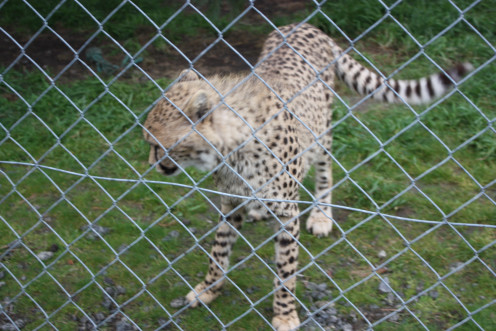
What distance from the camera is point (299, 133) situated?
2.67 meters

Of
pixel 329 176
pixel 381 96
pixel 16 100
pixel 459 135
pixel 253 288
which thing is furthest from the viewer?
pixel 16 100

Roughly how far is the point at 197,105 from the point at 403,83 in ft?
3.54

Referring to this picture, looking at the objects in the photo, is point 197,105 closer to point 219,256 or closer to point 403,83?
point 219,256

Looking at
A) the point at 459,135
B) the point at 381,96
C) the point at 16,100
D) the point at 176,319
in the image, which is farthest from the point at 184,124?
the point at 16,100

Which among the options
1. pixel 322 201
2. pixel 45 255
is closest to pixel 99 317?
pixel 45 255

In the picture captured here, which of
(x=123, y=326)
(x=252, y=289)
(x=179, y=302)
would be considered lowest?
(x=252, y=289)

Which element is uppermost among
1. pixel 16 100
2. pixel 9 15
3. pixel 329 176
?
pixel 9 15

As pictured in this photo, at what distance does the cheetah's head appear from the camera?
6.95ft

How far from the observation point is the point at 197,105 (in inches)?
81.8

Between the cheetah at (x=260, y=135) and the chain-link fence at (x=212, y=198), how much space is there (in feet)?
0.34

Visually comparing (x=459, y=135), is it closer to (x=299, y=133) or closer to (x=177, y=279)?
(x=299, y=133)

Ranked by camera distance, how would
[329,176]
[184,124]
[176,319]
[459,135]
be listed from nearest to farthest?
[184,124] → [176,319] → [329,176] → [459,135]

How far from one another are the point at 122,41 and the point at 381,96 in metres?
2.81

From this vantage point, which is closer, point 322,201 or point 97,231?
point 97,231
